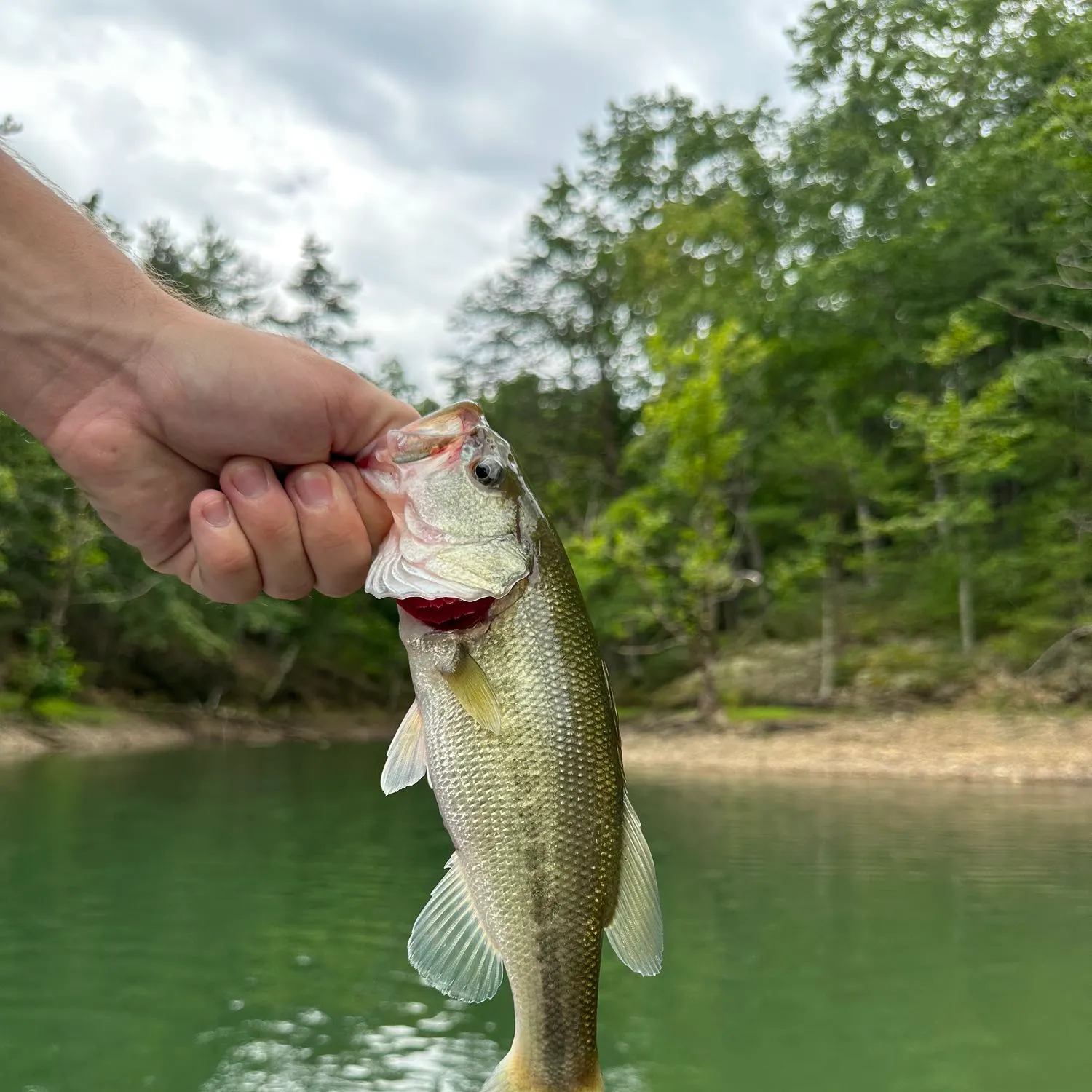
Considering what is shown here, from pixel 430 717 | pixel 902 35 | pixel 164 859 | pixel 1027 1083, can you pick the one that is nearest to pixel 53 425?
pixel 430 717

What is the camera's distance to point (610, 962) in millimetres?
7371

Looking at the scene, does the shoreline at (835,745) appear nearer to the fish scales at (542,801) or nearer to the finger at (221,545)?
the fish scales at (542,801)

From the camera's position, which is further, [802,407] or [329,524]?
[802,407]

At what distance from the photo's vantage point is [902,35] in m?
27.9

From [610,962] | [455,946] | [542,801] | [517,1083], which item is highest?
[542,801]

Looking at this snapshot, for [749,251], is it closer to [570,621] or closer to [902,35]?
[902,35]

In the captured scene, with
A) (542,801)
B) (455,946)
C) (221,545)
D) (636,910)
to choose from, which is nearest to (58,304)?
(221,545)

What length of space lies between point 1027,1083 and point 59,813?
35.3 feet

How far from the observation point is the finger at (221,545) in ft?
8.57

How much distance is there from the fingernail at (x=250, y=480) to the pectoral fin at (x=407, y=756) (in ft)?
2.20

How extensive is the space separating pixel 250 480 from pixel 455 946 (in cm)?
124

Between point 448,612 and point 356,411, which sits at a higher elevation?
point 356,411

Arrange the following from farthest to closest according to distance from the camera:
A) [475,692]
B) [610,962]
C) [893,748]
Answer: [893,748] → [610,962] → [475,692]

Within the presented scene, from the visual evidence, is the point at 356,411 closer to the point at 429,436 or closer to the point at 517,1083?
the point at 429,436
